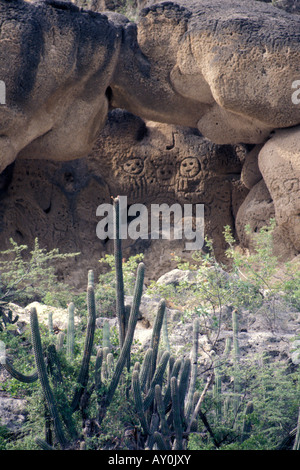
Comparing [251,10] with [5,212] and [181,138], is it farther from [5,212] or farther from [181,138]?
[5,212]

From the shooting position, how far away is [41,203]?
682 cm

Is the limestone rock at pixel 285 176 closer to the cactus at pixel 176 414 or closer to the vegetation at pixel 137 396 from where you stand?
the vegetation at pixel 137 396

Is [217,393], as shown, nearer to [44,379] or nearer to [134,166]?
[44,379]

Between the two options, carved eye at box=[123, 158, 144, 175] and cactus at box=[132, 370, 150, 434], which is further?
carved eye at box=[123, 158, 144, 175]

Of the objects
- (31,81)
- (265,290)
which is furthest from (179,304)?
(31,81)
